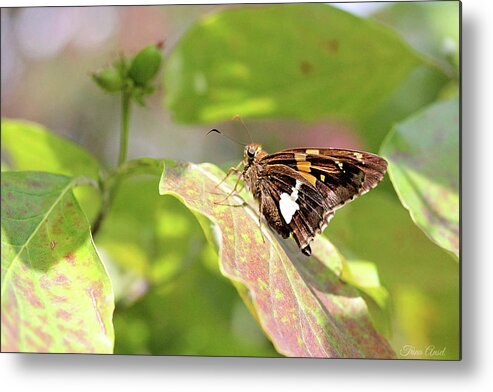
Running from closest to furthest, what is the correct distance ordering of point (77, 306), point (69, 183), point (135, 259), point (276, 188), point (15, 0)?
point (77, 306), point (69, 183), point (276, 188), point (135, 259), point (15, 0)

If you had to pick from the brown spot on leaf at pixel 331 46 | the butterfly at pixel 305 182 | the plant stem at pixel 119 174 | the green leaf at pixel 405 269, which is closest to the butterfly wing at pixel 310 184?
the butterfly at pixel 305 182

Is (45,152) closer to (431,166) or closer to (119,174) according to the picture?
(119,174)

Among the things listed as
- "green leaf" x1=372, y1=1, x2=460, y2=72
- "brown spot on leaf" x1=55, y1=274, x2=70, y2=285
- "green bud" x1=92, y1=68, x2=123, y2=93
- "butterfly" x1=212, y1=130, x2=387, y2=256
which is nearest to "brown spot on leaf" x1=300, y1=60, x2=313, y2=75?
"green leaf" x1=372, y1=1, x2=460, y2=72

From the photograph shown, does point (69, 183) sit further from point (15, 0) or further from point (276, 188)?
point (15, 0)

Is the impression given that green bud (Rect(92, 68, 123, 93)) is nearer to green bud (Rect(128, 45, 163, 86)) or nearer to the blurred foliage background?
green bud (Rect(128, 45, 163, 86))

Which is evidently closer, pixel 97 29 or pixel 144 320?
pixel 144 320

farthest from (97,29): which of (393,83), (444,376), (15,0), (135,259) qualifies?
(444,376)

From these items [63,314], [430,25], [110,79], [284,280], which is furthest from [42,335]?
[430,25]
